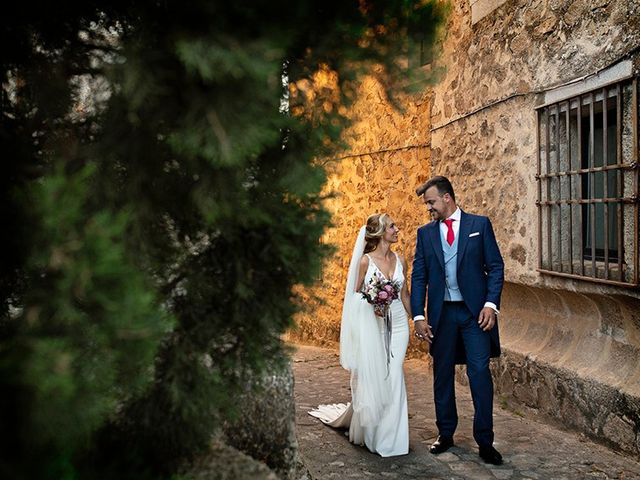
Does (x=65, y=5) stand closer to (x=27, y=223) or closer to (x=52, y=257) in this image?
(x=27, y=223)

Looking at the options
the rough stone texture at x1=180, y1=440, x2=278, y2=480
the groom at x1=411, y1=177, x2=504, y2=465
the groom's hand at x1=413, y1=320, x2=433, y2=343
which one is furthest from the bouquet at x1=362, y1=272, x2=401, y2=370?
the rough stone texture at x1=180, y1=440, x2=278, y2=480

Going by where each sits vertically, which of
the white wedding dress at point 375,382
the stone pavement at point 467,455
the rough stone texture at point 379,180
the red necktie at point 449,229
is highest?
the rough stone texture at point 379,180

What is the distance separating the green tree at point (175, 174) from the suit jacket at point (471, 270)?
120 inches

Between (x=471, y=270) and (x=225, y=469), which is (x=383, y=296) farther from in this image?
(x=225, y=469)

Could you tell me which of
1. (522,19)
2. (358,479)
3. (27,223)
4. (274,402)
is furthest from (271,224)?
(522,19)

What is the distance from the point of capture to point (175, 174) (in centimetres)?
221

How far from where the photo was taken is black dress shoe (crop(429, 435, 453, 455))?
520cm

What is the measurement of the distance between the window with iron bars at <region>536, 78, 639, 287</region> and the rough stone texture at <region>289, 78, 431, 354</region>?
2.81 metres

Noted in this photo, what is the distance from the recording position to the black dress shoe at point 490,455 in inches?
194

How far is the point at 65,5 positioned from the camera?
214 centimetres

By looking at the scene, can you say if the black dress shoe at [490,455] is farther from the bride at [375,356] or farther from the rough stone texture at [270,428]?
the rough stone texture at [270,428]

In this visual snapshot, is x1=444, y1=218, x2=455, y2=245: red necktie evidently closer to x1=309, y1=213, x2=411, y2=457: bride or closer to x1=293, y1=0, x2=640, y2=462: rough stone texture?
x1=309, y1=213, x2=411, y2=457: bride

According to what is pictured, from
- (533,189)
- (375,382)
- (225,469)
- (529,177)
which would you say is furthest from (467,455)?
(225,469)

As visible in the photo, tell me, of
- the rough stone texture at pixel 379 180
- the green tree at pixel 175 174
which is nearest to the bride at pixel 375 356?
the rough stone texture at pixel 379 180
